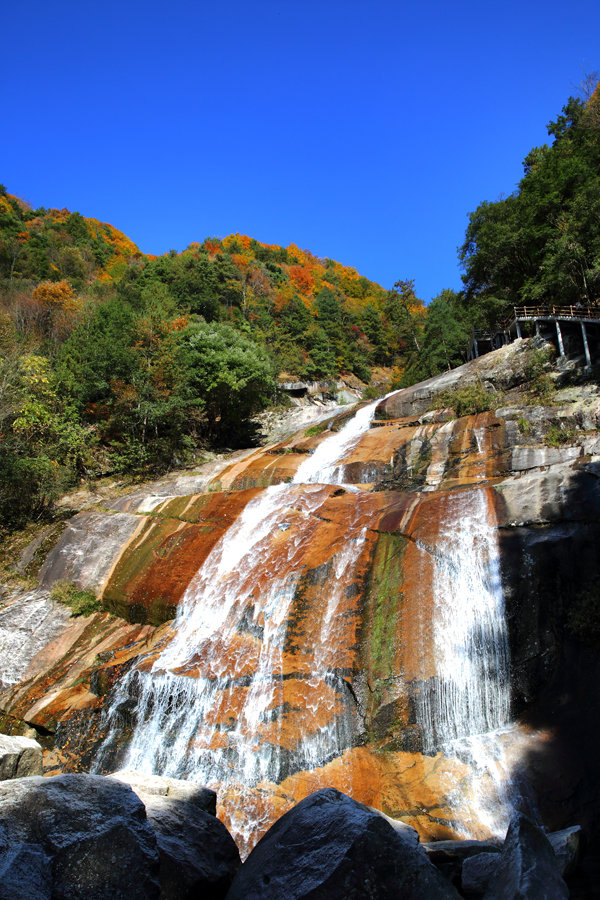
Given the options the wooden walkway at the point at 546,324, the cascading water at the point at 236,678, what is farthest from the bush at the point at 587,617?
the wooden walkway at the point at 546,324

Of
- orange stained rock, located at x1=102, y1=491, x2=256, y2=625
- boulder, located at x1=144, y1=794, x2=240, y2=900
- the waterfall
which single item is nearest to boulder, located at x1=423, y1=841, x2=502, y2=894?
the waterfall

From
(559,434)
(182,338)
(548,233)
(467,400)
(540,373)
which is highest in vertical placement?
(548,233)

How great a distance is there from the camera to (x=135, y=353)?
25.4 meters

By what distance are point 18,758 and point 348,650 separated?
5.97 m

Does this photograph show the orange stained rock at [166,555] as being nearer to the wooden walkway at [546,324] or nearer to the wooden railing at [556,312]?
the wooden walkway at [546,324]

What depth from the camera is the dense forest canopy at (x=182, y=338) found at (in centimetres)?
2125

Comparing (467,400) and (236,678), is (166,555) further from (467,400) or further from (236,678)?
(467,400)

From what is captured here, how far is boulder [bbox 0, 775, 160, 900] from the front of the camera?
331cm

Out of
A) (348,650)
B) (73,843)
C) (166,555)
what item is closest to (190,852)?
(73,843)

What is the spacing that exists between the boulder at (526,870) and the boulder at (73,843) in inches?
112

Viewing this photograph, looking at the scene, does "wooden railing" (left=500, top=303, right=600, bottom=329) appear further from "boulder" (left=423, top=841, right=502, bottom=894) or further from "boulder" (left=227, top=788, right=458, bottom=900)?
"boulder" (left=227, top=788, right=458, bottom=900)

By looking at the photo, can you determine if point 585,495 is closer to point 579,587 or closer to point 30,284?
point 579,587

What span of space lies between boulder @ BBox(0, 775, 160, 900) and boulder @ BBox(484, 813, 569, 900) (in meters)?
2.86

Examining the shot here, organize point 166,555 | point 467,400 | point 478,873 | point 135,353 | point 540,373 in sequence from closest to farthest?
point 478,873
point 166,555
point 467,400
point 540,373
point 135,353
